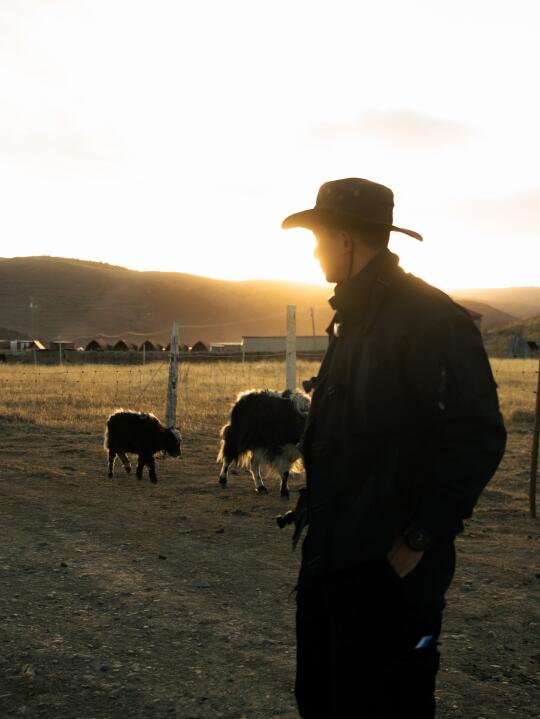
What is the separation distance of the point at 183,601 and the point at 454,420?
3.92 meters

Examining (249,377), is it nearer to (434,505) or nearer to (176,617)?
(176,617)

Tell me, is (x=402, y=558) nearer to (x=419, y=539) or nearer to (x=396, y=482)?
(x=419, y=539)

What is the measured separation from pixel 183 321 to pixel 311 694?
151 m

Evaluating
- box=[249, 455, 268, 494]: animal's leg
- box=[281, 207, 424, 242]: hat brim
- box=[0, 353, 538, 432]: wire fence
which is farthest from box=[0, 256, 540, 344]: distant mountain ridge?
box=[281, 207, 424, 242]: hat brim

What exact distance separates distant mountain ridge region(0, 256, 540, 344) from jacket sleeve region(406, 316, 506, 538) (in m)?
127

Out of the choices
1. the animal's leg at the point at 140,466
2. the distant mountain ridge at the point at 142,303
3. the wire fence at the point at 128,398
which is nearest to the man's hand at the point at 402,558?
the animal's leg at the point at 140,466

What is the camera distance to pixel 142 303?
15625 centimetres

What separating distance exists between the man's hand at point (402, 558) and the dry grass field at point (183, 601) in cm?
201

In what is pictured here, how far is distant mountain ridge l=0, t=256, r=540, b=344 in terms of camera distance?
14262 centimetres

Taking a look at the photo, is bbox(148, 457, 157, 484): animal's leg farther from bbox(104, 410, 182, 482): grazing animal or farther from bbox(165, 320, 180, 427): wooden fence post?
bbox(165, 320, 180, 427): wooden fence post

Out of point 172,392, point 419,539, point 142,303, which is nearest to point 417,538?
point 419,539

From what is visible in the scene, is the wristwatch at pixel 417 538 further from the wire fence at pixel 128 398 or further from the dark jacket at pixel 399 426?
the wire fence at pixel 128 398

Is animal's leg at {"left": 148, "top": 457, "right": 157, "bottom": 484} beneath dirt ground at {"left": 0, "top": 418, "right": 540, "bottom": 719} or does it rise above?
above

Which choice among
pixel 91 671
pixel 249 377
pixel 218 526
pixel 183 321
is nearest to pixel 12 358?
pixel 249 377
